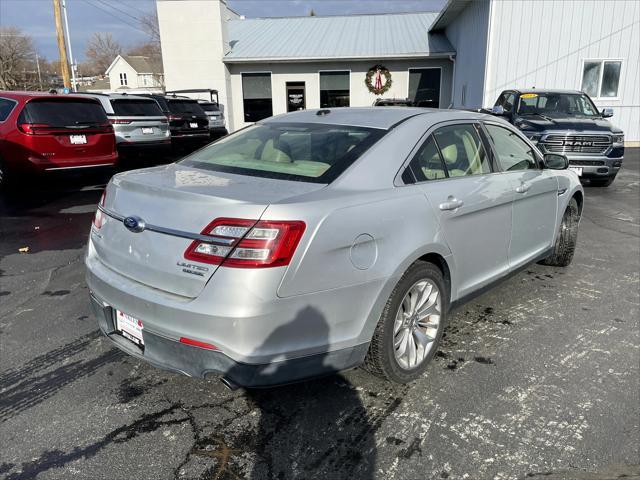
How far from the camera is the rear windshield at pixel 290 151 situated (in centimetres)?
290

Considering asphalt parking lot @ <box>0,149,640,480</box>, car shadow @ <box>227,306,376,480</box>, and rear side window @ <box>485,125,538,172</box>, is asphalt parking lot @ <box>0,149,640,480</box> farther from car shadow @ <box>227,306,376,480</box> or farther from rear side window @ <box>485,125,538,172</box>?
rear side window @ <box>485,125,538,172</box>

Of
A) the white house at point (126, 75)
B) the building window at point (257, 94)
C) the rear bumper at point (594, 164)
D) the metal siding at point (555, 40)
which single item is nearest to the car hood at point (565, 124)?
the rear bumper at point (594, 164)

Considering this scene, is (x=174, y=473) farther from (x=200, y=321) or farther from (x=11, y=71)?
(x=11, y=71)

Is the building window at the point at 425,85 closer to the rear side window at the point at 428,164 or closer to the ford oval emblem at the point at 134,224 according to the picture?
the rear side window at the point at 428,164

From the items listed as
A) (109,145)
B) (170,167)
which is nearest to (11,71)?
(109,145)

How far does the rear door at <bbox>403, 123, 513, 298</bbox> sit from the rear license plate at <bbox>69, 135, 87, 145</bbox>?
23.9 feet

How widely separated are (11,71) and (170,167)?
51.3 meters

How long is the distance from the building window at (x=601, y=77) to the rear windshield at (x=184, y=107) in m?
12.2

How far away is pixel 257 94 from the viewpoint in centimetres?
2412

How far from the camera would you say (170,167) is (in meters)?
3.33

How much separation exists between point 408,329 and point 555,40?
16.0m

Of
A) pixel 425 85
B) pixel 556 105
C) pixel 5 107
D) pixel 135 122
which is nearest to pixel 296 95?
pixel 425 85

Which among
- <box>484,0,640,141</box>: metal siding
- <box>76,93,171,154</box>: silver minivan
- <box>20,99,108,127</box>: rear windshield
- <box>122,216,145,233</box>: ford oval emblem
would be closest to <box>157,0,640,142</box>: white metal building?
<box>484,0,640,141</box>: metal siding

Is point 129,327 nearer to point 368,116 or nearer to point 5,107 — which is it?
point 368,116
